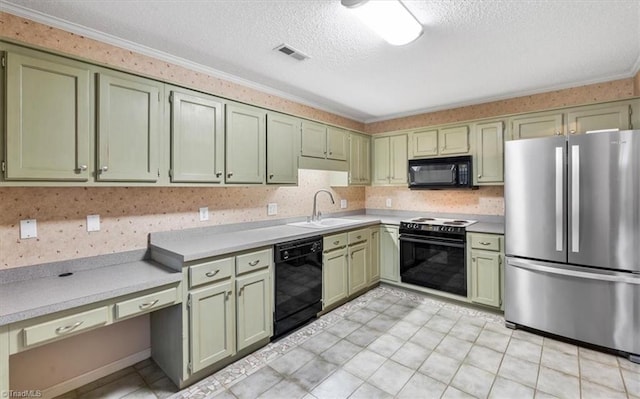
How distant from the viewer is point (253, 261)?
248cm

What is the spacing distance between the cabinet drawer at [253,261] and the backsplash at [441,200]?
2716 mm

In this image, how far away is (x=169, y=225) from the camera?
8.50 feet

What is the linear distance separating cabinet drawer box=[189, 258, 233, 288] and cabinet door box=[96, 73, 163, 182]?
760mm

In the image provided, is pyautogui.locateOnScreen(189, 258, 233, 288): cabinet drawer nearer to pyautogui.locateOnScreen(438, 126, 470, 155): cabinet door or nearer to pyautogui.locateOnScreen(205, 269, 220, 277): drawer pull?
pyautogui.locateOnScreen(205, 269, 220, 277): drawer pull

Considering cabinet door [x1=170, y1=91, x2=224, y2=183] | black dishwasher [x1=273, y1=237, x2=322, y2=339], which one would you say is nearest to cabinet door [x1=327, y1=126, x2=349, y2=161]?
black dishwasher [x1=273, y1=237, x2=322, y2=339]

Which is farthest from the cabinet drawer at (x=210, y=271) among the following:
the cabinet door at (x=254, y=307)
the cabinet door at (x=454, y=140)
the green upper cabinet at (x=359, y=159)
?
the cabinet door at (x=454, y=140)

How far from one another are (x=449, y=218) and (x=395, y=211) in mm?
837

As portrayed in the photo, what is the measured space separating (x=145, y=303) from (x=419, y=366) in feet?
6.87

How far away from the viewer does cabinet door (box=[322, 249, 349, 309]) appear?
3211mm

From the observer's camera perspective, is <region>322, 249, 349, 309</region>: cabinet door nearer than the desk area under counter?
No

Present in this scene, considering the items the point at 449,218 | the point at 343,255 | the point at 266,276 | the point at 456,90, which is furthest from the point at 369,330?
the point at 456,90

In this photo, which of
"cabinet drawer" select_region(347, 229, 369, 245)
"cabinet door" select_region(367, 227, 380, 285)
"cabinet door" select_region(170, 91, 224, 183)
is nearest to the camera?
"cabinet door" select_region(170, 91, 224, 183)

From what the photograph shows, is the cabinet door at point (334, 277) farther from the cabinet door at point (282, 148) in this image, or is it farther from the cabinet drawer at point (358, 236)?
the cabinet door at point (282, 148)

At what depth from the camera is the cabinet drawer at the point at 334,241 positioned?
320cm
